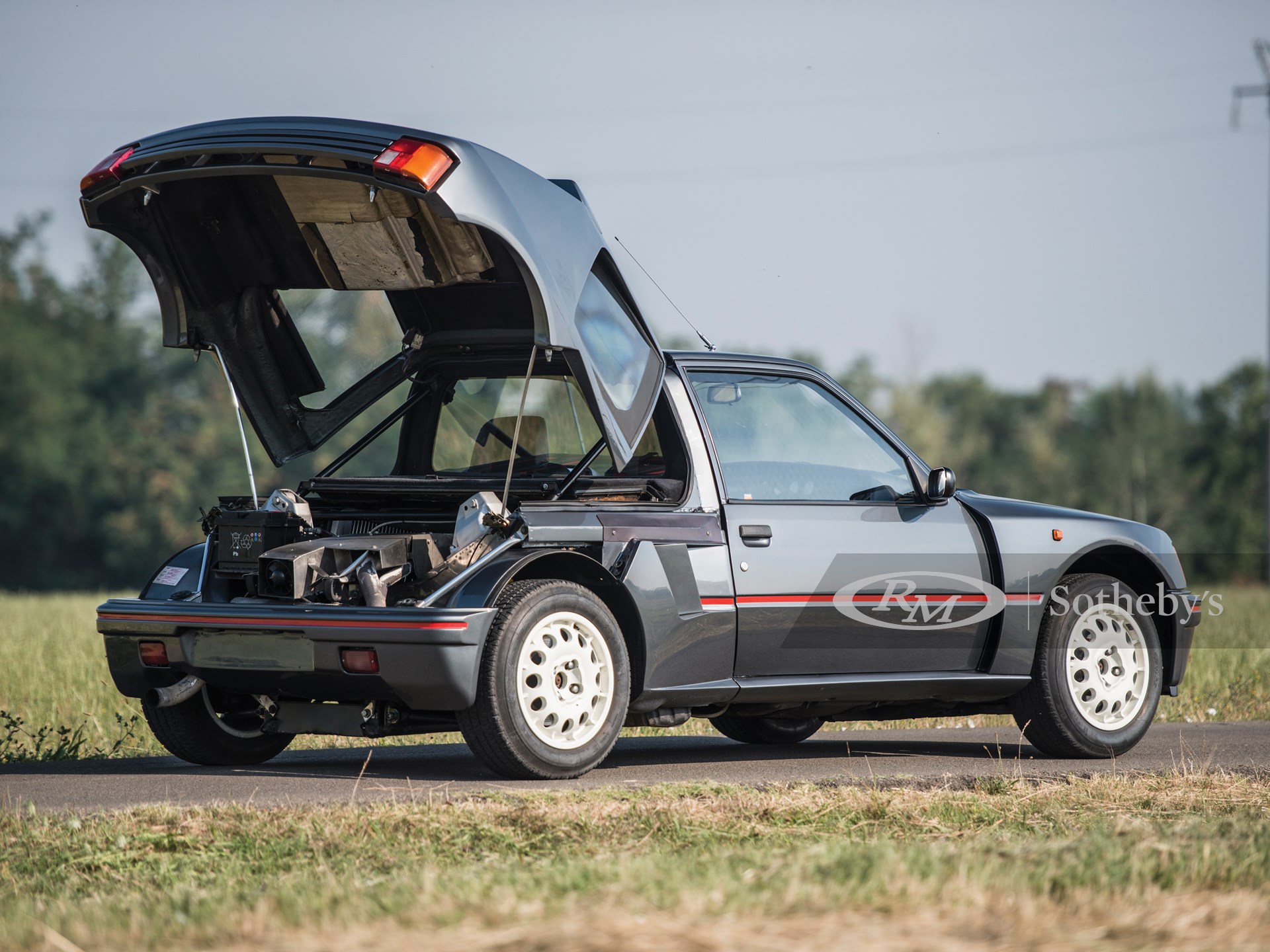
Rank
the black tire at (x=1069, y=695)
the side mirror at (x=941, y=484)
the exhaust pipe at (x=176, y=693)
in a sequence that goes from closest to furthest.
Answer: the exhaust pipe at (x=176, y=693) < the side mirror at (x=941, y=484) < the black tire at (x=1069, y=695)

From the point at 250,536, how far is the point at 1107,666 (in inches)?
167

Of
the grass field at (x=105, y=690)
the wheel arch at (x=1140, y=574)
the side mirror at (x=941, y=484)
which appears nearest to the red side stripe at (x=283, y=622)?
the grass field at (x=105, y=690)

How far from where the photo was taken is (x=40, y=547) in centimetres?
5378

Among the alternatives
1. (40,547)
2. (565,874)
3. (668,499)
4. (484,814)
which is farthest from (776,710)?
(40,547)

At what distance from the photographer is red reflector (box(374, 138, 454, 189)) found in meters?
6.11

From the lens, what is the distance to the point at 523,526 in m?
6.50

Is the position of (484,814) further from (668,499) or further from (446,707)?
(668,499)

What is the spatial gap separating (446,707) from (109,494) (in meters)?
51.7

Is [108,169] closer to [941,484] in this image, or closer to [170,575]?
[170,575]

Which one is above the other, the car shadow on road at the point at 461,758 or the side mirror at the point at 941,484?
the side mirror at the point at 941,484

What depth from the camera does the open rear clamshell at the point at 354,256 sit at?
6367 mm

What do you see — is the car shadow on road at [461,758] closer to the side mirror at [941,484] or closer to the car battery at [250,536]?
the car battery at [250,536]

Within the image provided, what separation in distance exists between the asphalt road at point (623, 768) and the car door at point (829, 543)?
553 millimetres

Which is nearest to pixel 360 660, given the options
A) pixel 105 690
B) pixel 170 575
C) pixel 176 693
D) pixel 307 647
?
pixel 307 647
